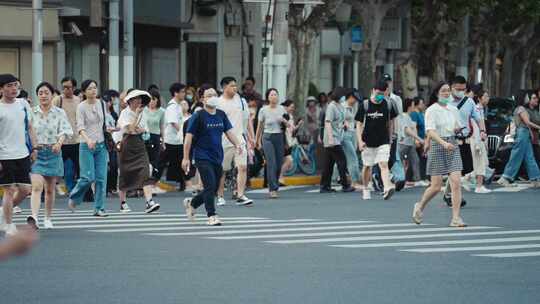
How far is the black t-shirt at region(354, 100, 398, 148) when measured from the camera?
69.8 feet

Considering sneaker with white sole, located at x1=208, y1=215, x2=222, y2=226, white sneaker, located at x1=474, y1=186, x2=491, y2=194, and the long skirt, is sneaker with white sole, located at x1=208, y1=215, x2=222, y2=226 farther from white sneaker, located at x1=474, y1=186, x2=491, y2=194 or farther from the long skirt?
white sneaker, located at x1=474, y1=186, x2=491, y2=194

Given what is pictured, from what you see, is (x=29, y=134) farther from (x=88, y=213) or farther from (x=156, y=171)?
(x=156, y=171)

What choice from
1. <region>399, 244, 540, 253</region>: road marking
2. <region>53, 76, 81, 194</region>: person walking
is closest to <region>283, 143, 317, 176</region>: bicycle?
<region>53, 76, 81, 194</region>: person walking

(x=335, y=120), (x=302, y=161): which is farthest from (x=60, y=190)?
(x=302, y=161)

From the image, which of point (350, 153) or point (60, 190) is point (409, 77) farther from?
point (60, 190)

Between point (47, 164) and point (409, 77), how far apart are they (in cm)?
3204

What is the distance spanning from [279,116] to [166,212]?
4398 millimetres

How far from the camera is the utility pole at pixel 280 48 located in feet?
94.9

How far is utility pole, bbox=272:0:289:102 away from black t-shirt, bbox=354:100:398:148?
758 cm

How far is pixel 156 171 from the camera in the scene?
23203 mm

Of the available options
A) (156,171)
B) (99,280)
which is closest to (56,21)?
(156,171)

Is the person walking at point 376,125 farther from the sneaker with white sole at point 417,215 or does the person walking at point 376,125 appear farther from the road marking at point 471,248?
the road marking at point 471,248

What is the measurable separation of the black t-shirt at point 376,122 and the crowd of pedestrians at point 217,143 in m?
0.01

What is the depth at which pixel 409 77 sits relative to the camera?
4778cm
